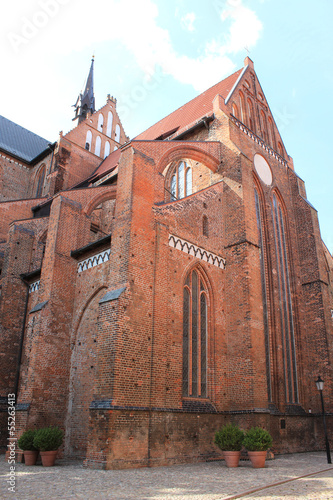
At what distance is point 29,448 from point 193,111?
1755cm

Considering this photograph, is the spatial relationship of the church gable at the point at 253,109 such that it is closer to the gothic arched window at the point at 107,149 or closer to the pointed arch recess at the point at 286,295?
the pointed arch recess at the point at 286,295

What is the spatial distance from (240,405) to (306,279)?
7.97 meters

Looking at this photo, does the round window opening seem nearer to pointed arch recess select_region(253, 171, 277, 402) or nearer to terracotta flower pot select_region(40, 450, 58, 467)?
pointed arch recess select_region(253, 171, 277, 402)

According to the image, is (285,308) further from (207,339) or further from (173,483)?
(173,483)

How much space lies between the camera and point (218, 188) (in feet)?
53.3

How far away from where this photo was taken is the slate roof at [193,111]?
20.5 meters

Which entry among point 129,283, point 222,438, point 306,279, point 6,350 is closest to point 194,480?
point 222,438

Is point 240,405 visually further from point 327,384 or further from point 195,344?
point 327,384

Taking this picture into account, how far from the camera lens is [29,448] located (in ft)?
35.7

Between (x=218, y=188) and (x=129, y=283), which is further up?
(x=218, y=188)

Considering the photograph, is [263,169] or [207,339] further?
[263,169]

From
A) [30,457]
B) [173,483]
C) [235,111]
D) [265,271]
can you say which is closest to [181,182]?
[235,111]

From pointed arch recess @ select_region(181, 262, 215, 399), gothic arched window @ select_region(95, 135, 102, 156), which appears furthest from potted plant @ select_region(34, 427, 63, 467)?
gothic arched window @ select_region(95, 135, 102, 156)

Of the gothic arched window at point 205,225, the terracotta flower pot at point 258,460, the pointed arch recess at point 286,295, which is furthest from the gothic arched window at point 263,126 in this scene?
the terracotta flower pot at point 258,460
